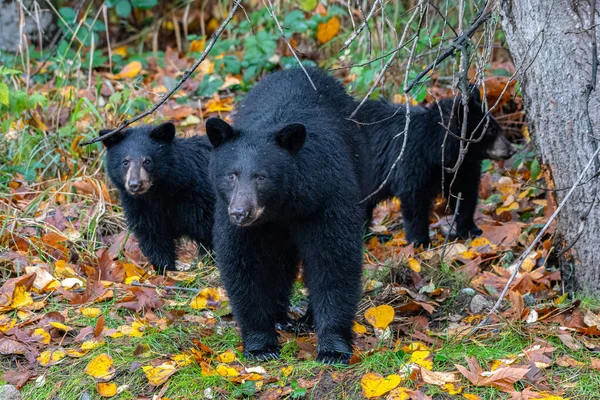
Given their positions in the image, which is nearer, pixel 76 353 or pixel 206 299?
pixel 76 353

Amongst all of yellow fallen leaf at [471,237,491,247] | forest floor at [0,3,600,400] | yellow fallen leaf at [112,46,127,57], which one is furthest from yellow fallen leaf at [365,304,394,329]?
yellow fallen leaf at [112,46,127,57]

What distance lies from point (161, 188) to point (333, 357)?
8.25 ft

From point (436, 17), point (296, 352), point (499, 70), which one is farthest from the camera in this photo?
point (436, 17)

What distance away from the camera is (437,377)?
4348 mm

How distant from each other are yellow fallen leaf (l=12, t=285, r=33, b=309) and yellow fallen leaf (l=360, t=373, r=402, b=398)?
2.33 meters

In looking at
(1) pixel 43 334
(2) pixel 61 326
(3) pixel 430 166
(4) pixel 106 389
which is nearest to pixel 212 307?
(2) pixel 61 326

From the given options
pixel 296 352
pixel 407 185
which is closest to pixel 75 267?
pixel 296 352

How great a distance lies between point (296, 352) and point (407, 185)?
3004 millimetres

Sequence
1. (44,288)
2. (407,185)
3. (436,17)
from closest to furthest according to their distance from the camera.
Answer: (44,288)
(407,185)
(436,17)

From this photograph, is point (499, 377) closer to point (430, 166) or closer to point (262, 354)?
point (262, 354)

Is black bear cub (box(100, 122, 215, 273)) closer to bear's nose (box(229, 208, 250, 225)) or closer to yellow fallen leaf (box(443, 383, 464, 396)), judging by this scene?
bear's nose (box(229, 208, 250, 225))

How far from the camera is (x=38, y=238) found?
646 centimetres

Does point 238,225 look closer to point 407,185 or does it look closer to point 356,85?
point 407,185

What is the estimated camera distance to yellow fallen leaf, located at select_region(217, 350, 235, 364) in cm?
479
